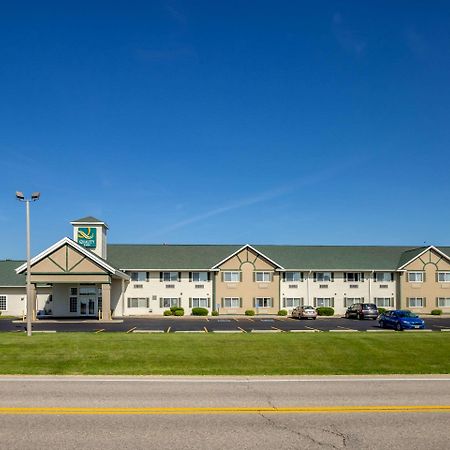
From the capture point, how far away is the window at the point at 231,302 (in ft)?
184

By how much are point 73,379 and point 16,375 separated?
7.97ft

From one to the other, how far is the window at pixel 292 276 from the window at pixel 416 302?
14467mm

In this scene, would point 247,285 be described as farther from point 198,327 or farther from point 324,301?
point 198,327

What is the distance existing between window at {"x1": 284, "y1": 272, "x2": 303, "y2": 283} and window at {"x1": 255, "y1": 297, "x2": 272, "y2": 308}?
3.46 m

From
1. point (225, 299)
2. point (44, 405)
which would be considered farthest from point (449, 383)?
point (225, 299)

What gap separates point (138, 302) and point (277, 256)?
19.0 m

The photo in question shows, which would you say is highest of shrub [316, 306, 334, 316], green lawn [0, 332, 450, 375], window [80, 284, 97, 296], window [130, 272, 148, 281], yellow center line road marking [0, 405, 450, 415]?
window [130, 272, 148, 281]

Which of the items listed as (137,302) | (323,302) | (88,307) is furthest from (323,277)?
(88,307)

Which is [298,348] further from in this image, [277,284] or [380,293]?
[380,293]

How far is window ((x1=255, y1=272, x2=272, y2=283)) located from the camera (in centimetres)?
5691

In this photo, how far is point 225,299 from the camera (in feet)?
185

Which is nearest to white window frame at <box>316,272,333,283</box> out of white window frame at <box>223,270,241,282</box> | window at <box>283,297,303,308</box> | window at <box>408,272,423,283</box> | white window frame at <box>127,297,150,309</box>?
window at <box>283,297,303,308</box>

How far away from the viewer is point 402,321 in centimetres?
3619

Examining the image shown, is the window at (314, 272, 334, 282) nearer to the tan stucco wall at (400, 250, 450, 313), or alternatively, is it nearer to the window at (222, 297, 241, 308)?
the tan stucco wall at (400, 250, 450, 313)
